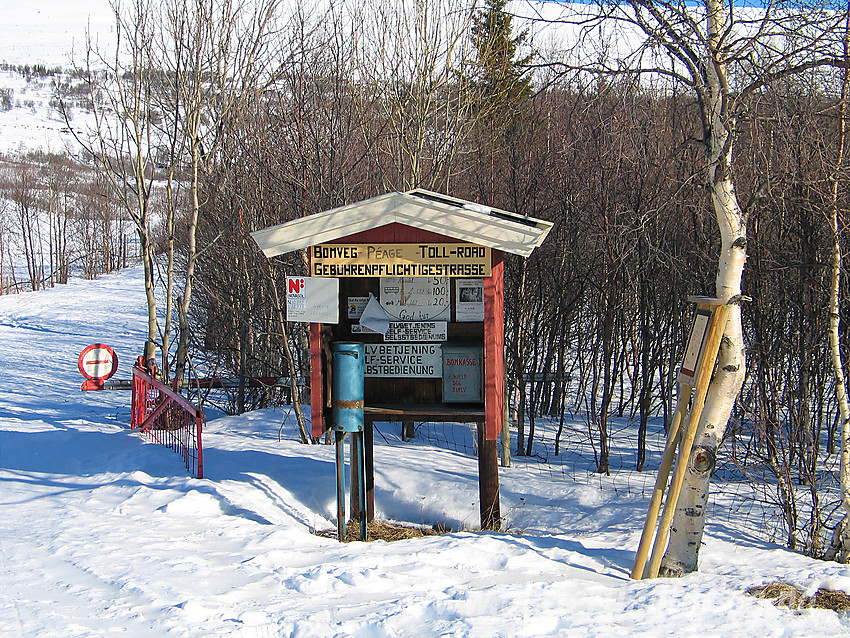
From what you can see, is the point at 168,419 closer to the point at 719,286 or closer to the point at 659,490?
the point at 659,490

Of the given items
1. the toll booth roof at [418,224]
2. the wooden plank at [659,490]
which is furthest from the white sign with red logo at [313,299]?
the wooden plank at [659,490]

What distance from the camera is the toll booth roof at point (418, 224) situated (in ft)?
20.0

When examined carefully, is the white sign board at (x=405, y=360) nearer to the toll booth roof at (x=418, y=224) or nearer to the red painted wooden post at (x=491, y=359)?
the red painted wooden post at (x=491, y=359)

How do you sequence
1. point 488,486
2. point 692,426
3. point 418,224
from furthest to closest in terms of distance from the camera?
1. point 488,486
2. point 418,224
3. point 692,426

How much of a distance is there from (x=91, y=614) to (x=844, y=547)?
18.5 feet

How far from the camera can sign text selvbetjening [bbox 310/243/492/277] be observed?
6.32 metres

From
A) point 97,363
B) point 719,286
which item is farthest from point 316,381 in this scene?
point 97,363

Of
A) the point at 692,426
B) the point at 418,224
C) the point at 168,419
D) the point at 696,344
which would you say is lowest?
the point at 168,419

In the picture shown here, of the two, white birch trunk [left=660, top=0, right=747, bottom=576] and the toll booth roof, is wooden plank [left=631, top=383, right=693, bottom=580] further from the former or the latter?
Answer: the toll booth roof

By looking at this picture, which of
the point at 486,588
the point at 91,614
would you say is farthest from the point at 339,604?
the point at 91,614

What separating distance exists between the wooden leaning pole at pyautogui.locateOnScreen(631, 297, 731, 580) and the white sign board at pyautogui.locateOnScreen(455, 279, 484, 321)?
8.27 feet

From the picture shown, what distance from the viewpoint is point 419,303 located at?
7.13 meters

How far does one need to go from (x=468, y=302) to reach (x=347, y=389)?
5.26 ft

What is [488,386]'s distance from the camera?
643 centimetres
